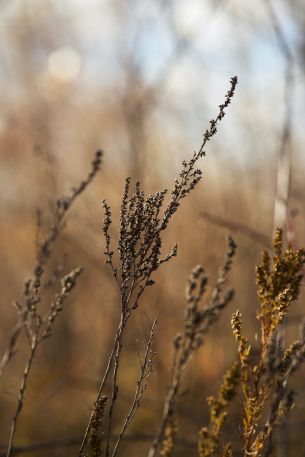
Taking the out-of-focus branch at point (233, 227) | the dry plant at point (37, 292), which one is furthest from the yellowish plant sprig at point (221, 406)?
the out-of-focus branch at point (233, 227)

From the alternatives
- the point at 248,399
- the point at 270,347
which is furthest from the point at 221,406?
the point at 270,347

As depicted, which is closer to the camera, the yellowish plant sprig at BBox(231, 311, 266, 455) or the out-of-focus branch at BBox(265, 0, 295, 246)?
the yellowish plant sprig at BBox(231, 311, 266, 455)

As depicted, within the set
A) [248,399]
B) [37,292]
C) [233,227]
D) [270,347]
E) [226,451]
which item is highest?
[233,227]

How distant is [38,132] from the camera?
7.75m

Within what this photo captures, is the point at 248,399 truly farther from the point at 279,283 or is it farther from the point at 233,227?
the point at 233,227

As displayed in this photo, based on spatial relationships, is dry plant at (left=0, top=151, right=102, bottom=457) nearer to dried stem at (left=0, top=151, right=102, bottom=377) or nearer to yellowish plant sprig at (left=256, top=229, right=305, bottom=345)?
dried stem at (left=0, top=151, right=102, bottom=377)

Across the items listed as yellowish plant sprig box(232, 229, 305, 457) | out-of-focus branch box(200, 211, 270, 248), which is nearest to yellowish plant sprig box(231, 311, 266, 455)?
yellowish plant sprig box(232, 229, 305, 457)

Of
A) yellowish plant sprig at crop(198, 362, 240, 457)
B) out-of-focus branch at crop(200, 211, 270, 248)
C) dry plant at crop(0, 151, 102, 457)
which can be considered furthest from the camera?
out-of-focus branch at crop(200, 211, 270, 248)

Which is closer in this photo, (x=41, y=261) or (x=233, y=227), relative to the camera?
(x=41, y=261)

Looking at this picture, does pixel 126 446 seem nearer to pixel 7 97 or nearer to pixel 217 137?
pixel 217 137

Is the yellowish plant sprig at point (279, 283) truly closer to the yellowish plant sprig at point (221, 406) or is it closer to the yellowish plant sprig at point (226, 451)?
the yellowish plant sprig at point (221, 406)

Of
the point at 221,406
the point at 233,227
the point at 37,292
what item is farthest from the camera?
the point at 233,227

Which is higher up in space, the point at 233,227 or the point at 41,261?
the point at 233,227

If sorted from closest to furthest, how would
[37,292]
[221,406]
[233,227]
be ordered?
[221,406]
[37,292]
[233,227]
